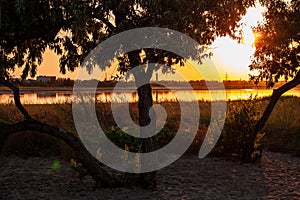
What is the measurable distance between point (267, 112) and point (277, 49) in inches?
83.0

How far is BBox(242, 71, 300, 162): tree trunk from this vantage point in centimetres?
1402

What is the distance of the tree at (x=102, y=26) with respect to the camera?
8.90 m

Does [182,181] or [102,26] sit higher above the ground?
[102,26]

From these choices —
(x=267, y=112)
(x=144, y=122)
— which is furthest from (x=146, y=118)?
(x=267, y=112)

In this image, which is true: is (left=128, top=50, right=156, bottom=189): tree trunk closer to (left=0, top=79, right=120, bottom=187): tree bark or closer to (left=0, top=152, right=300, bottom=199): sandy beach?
(left=0, top=152, right=300, bottom=199): sandy beach

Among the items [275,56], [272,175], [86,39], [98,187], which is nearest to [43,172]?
[98,187]

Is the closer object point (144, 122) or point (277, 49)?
point (144, 122)

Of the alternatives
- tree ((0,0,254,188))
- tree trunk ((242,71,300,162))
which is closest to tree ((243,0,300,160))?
tree trunk ((242,71,300,162))

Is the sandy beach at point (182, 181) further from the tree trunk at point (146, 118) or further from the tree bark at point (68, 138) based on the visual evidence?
the tree bark at point (68, 138)

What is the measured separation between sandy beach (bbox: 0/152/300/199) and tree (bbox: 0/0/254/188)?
74cm

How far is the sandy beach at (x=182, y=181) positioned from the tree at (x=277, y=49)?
137 centimetres

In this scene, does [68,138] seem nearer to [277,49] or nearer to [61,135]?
[61,135]

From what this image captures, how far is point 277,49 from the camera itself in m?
14.7

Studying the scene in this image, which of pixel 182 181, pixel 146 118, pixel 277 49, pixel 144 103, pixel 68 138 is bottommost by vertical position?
pixel 182 181
